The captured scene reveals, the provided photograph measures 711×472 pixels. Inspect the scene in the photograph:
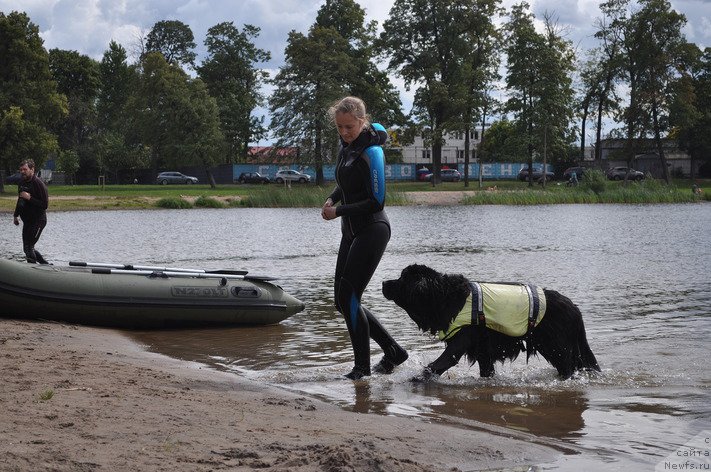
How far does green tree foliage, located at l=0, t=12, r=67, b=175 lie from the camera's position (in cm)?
5275

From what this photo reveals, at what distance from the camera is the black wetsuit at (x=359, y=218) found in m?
7.27

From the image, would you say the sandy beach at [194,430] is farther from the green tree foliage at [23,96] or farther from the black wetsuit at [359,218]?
the green tree foliage at [23,96]

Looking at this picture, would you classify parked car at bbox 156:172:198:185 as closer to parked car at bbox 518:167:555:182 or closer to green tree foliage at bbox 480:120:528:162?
green tree foliage at bbox 480:120:528:162

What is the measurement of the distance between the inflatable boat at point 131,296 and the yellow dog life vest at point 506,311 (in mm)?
4066

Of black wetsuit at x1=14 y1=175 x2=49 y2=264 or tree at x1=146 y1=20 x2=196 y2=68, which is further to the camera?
tree at x1=146 y1=20 x2=196 y2=68

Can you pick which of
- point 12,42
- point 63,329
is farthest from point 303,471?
point 12,42

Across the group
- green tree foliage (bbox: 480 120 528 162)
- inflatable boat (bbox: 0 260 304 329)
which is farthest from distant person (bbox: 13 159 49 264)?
green tree foliage (bbox: 480 120 528 162)

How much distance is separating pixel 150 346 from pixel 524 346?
428 centimetres

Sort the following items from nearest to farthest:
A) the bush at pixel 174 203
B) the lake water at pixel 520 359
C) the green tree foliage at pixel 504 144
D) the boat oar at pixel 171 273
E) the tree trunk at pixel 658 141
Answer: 1. the lake water at pixel 520 359
2. the boat oar at pixel 171 273
3. the bush at pixel 174 203
4. the green tree foliage at pixel 504 144
5. the tree trunk at pixel 658 141

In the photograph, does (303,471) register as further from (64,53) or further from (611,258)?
(64,53)

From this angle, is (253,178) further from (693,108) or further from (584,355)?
(584,355)

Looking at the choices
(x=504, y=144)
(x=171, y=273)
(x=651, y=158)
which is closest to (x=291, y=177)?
(x=504, y=144)

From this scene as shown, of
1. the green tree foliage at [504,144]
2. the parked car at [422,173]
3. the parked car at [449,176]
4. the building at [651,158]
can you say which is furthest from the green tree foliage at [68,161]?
the building at [651,158]

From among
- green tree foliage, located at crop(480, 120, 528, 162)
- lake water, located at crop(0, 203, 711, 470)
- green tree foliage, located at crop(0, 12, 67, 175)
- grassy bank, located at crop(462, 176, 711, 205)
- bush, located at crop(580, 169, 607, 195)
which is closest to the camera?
lake water, located at crop(0, 203, 711, 470)
